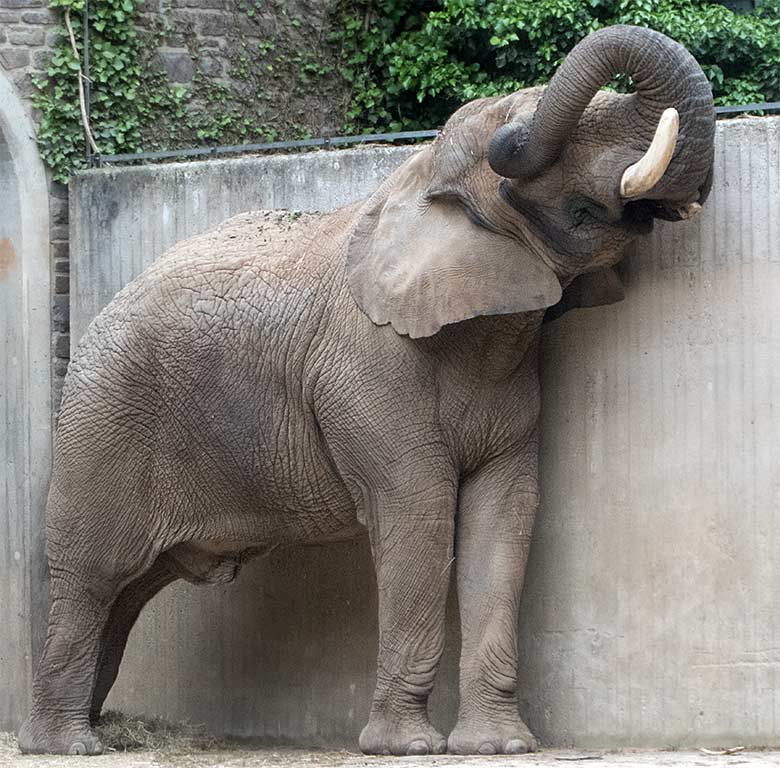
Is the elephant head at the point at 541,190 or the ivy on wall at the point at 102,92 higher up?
the ivy on wall at the point at 102,92

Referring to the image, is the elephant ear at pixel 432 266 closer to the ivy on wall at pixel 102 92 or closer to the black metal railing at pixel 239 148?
the black metal railing at pixel 239 148

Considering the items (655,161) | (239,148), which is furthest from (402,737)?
(239,148)

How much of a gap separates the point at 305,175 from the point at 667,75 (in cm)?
248

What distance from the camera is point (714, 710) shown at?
8.09m

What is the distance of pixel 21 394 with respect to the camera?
10516mm

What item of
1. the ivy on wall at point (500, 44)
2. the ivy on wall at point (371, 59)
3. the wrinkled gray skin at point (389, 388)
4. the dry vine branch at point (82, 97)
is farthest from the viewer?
the ivy on wall at point (500, 44)

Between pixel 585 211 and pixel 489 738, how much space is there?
6.99 ft

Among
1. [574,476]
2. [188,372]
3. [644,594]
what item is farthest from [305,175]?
[644,594]

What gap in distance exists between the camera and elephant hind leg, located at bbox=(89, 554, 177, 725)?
30.8 feet

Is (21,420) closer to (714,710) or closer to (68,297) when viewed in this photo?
(68,297)

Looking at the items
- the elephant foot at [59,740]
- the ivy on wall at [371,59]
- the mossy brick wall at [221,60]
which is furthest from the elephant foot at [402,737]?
the ivy on wall at [371,59]

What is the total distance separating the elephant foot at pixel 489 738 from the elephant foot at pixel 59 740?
6.15ft

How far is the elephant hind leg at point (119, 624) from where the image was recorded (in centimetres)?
939

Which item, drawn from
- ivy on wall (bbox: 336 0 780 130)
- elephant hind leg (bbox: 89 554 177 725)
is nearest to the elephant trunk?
elephant hind leg (bbox: 89 554 177 725)
